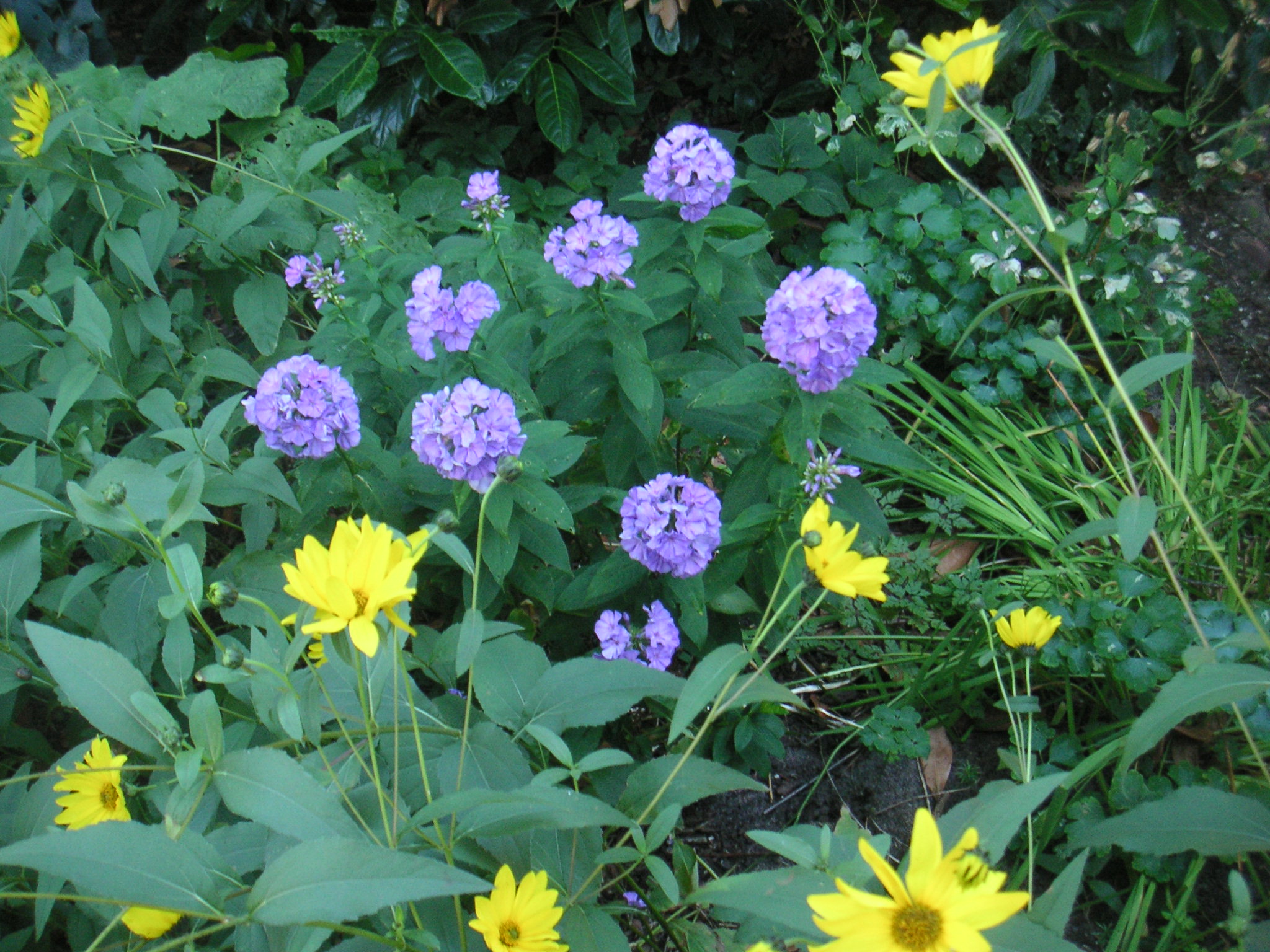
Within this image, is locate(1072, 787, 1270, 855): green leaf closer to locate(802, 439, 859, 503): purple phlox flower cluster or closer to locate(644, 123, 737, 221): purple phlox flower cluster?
locate(802, 439, 859, 503): purple phlox flower cluster

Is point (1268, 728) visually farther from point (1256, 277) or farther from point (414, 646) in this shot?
point (1256, 277)

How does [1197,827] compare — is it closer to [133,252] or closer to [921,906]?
[921,906]

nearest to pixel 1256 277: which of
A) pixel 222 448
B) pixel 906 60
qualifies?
pixel 906 60

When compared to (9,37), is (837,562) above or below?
below

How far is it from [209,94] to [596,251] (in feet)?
4.87

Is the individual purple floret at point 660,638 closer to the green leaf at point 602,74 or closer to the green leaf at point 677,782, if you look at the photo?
the green leaf at point 677,782

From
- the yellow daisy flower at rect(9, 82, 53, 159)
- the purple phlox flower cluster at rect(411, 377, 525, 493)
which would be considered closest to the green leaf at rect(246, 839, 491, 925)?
the purple phlox flower cluster at rect(411, 377, 525, 493)

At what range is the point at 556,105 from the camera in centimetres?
267

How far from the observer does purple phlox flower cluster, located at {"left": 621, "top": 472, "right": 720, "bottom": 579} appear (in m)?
1.11

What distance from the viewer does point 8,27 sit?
1.77 metres

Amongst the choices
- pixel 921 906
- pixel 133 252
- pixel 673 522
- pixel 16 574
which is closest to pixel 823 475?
pixel 673 522

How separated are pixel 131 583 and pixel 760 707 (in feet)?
3.34

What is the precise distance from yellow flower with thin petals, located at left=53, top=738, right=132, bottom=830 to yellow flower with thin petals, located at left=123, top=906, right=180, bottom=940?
0.49 feet

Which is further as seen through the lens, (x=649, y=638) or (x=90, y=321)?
(x=90, y=321)
